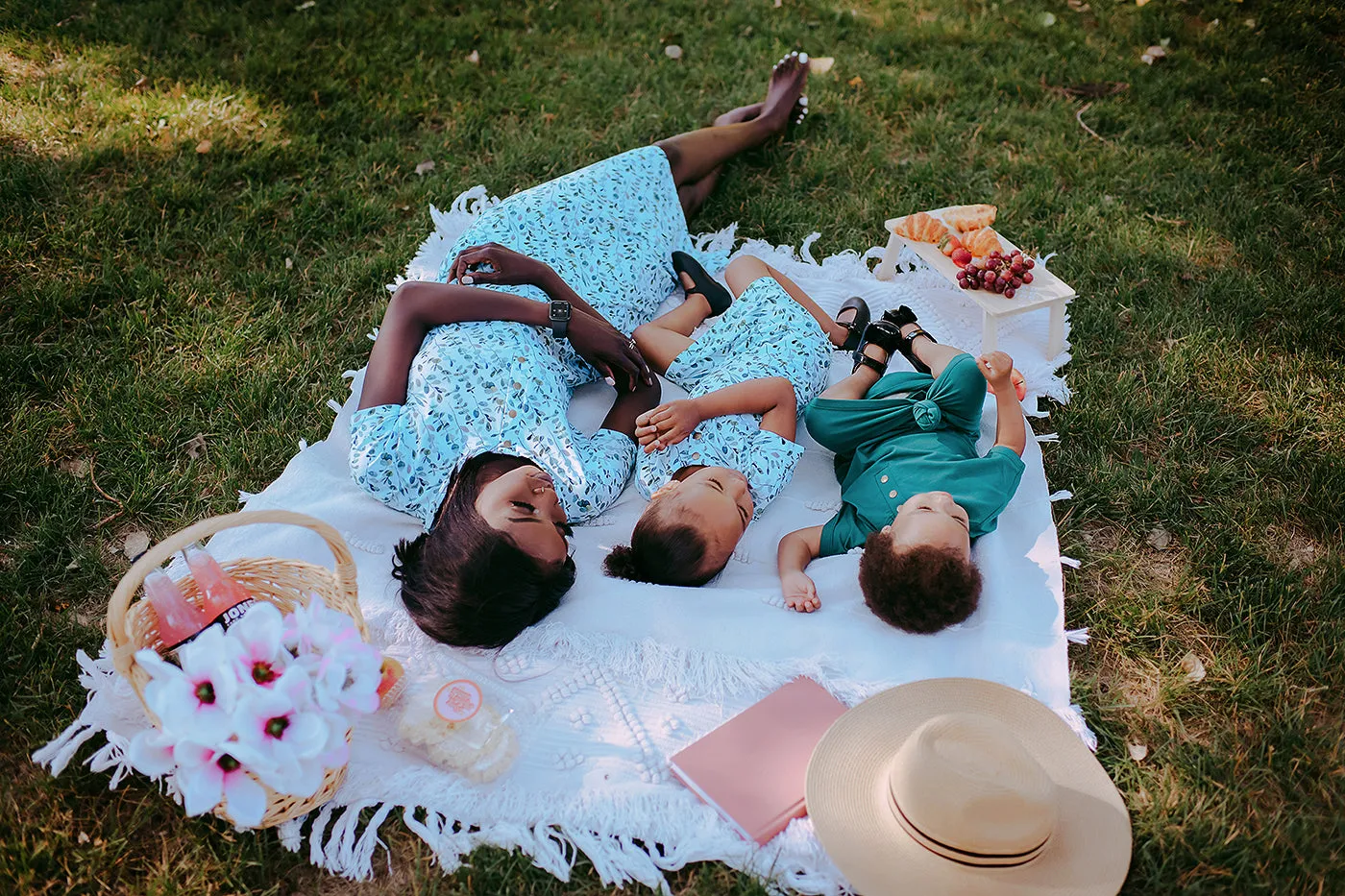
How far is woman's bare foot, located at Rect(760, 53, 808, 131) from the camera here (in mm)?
5387

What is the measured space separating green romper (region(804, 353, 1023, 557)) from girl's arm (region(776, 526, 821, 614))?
0.05 meters

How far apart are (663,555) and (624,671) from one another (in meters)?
0.42

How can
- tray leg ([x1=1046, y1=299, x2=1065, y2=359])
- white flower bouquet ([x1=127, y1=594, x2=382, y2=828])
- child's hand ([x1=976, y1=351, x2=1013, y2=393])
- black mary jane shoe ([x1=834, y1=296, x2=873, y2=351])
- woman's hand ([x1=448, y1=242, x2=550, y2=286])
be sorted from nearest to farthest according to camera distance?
white flower bouquet ([x1=127, y1=594, x2=382, y2=828]), child's hand ([x1=976, y1=351, x2=1013, y2=393]), woman's hand ([x1=448, y1=242, x2=550, y2=286]), tray leg ([x1=1046, y1=299, x2=1065, y2=359]), black mary jane shoe ([x1=834, y1=296, x2=873, y2=351])

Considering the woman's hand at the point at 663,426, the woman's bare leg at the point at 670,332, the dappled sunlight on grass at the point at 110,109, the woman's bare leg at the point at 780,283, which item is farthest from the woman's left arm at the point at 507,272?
the dappled sunlight on grass at the point at 110,109

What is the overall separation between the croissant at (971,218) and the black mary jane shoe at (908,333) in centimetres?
44

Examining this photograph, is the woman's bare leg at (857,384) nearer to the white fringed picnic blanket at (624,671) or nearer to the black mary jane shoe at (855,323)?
the black mary jane shoe at (855,323)

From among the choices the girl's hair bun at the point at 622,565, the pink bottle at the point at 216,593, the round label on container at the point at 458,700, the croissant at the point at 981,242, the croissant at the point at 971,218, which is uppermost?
the pink bottle at the point at 216,593

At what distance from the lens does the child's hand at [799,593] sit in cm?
325

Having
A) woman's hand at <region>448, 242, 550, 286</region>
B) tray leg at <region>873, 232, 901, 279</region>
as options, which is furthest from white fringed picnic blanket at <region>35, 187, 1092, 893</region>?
tray leg at <region>873, 232, 901, 279</region>

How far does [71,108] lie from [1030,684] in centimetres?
580

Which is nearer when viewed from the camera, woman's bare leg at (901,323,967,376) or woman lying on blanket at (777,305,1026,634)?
woman lying on blanket at (777,305,1026,634)

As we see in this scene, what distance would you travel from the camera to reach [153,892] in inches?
99.3

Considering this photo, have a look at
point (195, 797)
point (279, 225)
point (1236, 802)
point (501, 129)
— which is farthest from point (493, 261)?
point (1236, 802)

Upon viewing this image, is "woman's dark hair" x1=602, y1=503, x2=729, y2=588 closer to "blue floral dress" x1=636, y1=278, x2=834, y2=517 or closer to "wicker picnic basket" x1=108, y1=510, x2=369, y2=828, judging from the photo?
"blue floral dress" x1=636, y1=278, x2=834, y2=517
